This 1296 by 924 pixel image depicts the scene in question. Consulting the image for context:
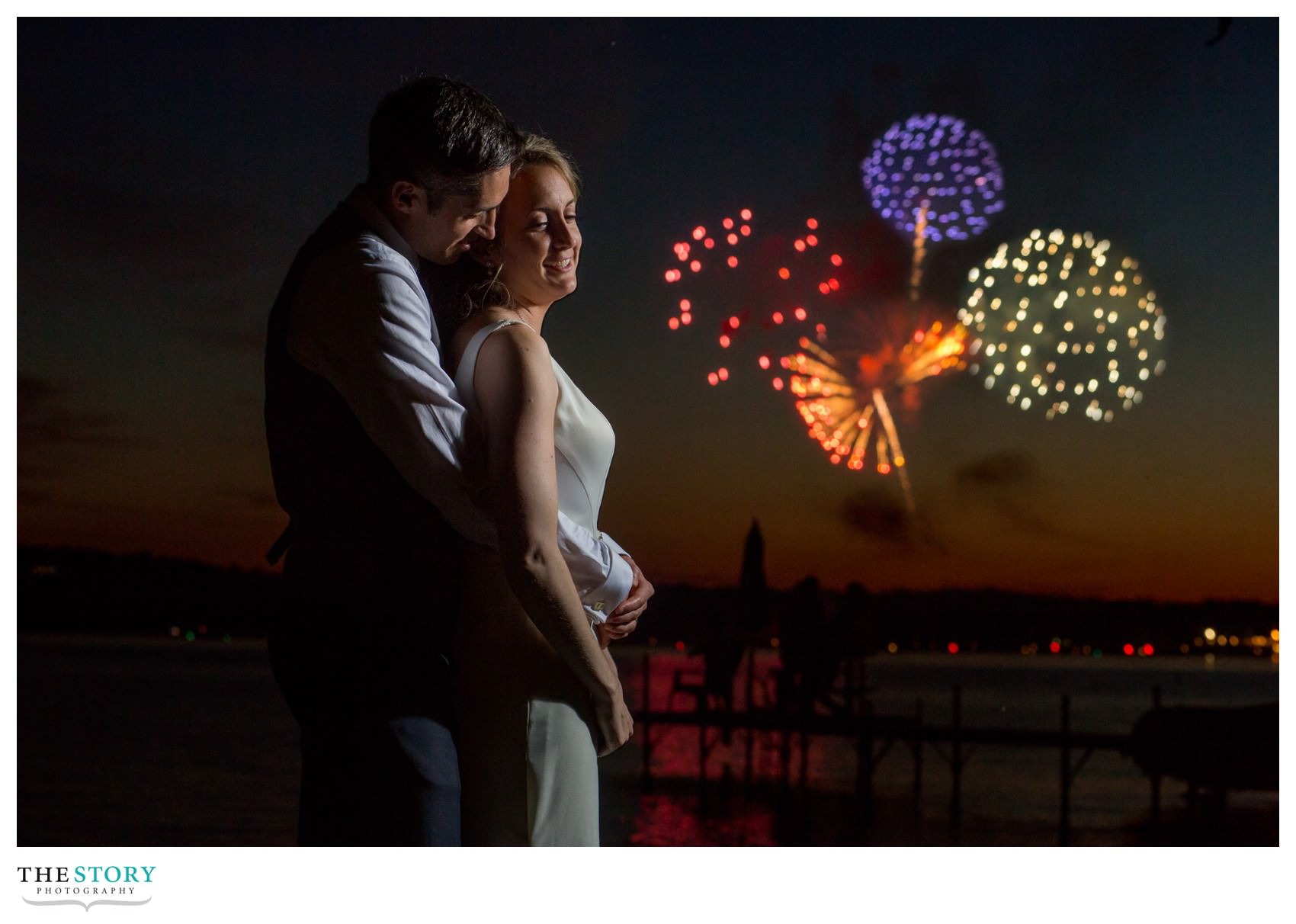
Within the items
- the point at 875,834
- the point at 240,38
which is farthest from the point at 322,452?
the point at 875,834

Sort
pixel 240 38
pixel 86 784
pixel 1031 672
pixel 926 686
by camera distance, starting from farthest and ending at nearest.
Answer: pixel 1031 672 < pixel 926 686 < pixel 86 784 < pixel 240 38

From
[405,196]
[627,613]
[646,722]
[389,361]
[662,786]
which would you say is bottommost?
[662,786]

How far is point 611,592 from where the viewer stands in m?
2.22

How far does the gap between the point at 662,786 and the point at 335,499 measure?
892 inches

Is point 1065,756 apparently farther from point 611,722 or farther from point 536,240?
point 536,240

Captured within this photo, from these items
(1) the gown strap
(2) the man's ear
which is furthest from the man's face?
(1) the gown strap

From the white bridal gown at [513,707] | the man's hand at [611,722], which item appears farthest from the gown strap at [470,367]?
the man's hand at [611,722]

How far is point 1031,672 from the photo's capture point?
85375 mm

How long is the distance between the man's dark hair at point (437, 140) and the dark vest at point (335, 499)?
0.82 feet

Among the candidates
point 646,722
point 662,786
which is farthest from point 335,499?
point 662,786

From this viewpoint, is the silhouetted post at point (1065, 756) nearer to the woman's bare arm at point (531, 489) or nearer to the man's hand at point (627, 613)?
the man's hand at point (627, 613)
